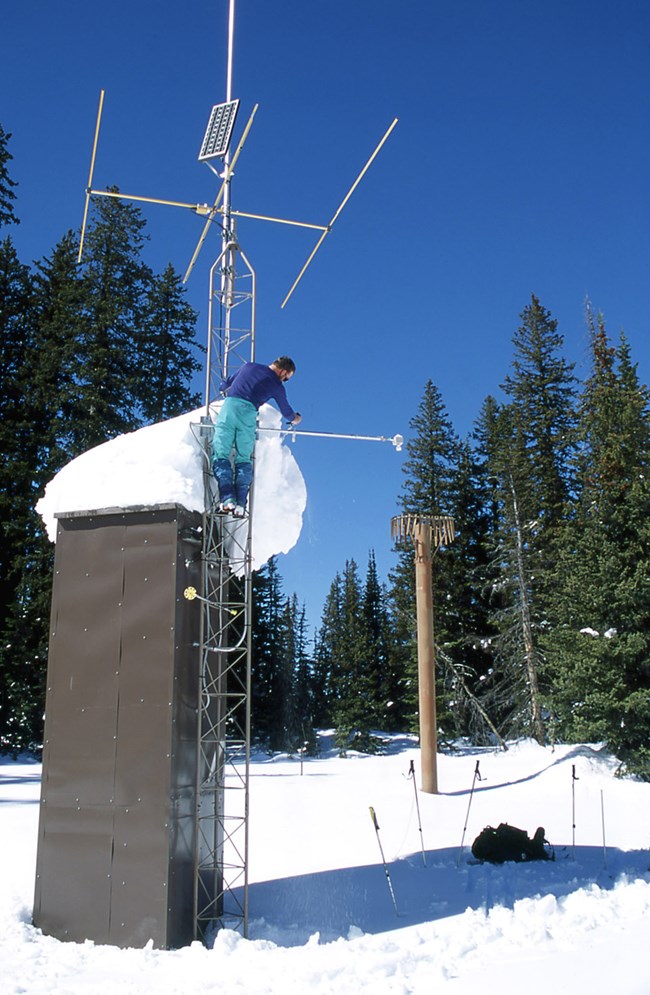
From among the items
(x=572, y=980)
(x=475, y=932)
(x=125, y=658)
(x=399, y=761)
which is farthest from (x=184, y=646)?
(x=399, y=761)

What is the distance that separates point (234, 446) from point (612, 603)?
13684 mm

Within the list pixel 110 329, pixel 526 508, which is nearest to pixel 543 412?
pixel 526 508

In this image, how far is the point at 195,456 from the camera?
25.9 ft

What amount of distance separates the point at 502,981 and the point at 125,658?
13.6 feet

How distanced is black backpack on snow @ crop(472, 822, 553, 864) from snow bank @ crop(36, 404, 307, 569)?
454 cm

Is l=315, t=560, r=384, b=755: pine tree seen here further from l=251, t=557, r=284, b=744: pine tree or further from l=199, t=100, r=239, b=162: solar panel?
l=199, t=100, r=239, b=162: solar panel

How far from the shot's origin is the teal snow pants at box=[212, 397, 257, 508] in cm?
770

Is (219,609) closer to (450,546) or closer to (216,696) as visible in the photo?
(216,696)

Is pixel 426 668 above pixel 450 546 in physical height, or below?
below

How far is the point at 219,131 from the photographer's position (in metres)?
9.16

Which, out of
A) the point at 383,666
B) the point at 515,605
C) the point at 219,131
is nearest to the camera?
the point at 219,131

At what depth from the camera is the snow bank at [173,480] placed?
765 cm

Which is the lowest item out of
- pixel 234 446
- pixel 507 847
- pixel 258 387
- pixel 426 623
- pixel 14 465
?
pixel 507 847

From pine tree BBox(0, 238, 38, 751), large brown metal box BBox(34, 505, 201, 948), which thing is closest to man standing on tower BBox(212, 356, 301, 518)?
large brown metal box BBox(34, 505, 201, 948)
